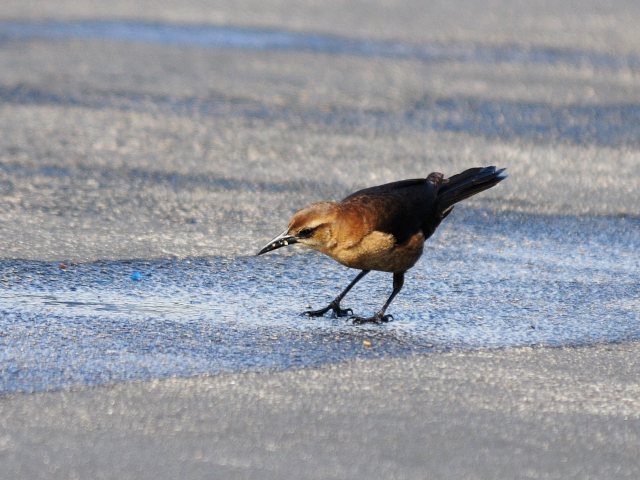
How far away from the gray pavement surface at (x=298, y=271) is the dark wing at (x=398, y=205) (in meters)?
0.45

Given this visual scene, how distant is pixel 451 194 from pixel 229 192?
2.24m

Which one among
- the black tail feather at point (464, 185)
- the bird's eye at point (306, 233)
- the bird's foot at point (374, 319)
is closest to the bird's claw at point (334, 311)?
the bird's foot at point (374, 319)

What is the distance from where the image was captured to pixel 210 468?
3.59 meters

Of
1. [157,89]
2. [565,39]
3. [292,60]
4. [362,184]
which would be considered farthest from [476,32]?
[362,184]

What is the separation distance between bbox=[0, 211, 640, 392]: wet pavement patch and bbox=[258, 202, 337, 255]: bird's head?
0.39 metres

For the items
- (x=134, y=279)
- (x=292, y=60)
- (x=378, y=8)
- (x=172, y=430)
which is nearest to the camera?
(x=172, y=430)

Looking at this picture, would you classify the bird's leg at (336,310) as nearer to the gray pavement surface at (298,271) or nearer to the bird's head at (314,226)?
the gray pavement surface at (298,271)

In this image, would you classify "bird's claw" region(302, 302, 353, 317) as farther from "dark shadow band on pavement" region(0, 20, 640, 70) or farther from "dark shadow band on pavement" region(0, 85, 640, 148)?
"dark shadow band on pavement" region(0, 20, 640, 70)

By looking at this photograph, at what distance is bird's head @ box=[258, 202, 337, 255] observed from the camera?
526 centimetres

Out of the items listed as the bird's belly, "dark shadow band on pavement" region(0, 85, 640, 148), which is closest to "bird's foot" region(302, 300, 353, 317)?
the bird's belly

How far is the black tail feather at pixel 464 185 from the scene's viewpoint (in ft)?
20.2

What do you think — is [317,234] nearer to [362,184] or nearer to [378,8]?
[362,184]

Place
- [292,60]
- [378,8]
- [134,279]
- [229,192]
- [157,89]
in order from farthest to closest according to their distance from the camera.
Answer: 1. [378,8]
2. [292,60]
3. [157,89]
4. [229,192]
5. [134,279]

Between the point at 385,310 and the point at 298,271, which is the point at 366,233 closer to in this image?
the point at 385,310
